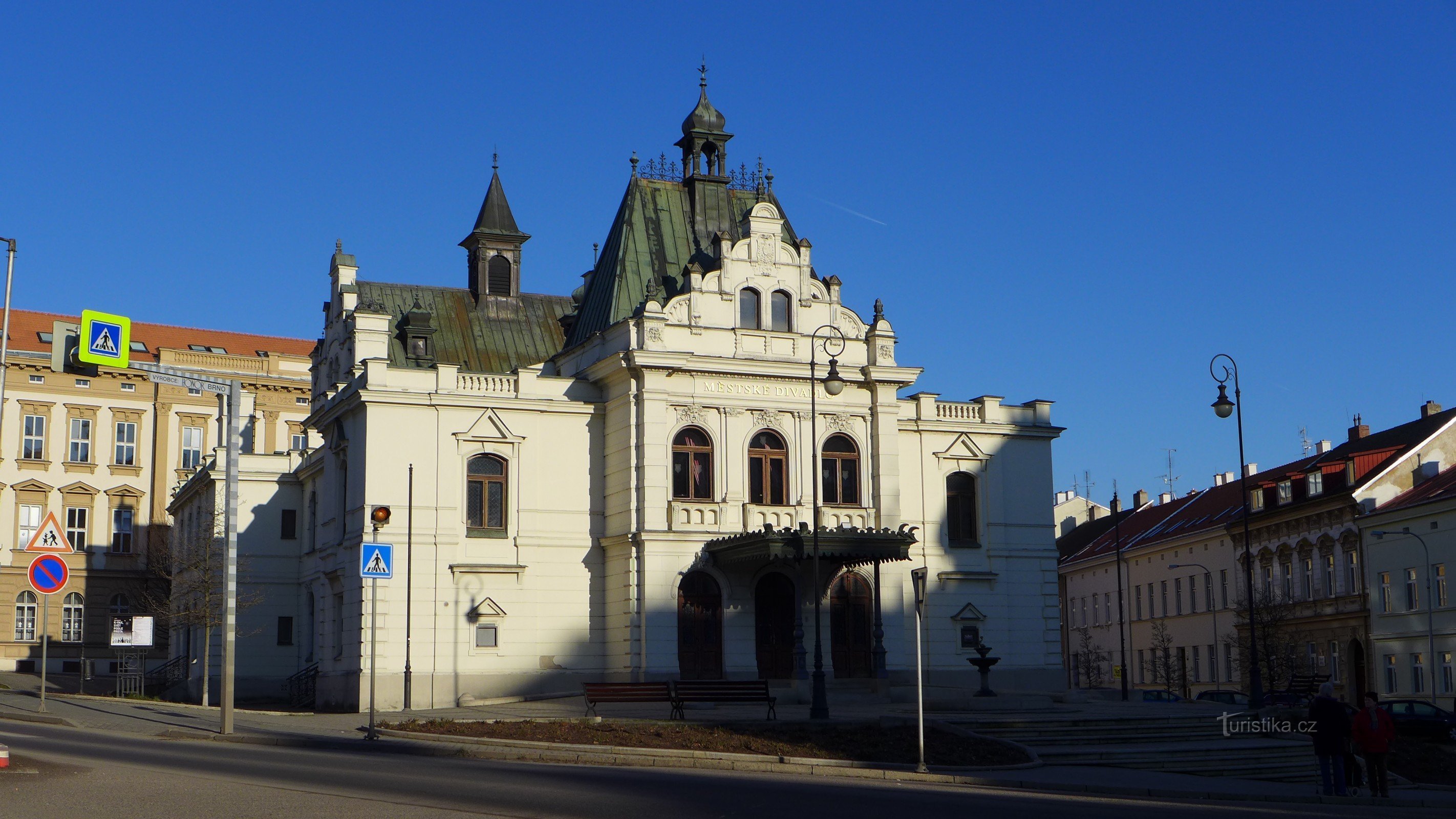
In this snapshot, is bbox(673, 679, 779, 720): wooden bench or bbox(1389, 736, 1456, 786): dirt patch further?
bbox(673, 679, 779, 720): wooden bench

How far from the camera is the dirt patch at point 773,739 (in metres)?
28.2

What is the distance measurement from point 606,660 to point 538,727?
51.0ft

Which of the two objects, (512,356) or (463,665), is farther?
(512,356)

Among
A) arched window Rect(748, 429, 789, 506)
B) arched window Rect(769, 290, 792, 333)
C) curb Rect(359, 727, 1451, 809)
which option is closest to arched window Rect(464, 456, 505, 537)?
arched window Rect(748, 429, 789, 506)

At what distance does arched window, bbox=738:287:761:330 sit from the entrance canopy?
6.60 meters

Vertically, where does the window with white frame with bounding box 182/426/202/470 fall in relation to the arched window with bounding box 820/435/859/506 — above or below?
above

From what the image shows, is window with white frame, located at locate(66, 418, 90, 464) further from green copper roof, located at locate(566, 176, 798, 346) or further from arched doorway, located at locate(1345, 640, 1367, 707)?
arched doorway, located at locate(1345, 640, 1367, 707)

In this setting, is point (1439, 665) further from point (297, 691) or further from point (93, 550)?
point (93, 550)

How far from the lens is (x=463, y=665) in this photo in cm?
4369

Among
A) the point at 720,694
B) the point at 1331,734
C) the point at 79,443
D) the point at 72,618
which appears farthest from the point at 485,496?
the point at 79,443

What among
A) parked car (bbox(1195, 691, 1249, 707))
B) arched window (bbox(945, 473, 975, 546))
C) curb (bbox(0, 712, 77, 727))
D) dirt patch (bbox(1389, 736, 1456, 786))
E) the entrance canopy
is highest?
arched window (bbox(945, 473, 975, 546))

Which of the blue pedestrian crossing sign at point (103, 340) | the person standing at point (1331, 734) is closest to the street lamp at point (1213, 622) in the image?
the person standing at point (1331, 734)

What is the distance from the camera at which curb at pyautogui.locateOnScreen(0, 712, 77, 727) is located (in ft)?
113

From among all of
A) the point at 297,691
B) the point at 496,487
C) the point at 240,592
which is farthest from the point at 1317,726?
the point at 240,592
